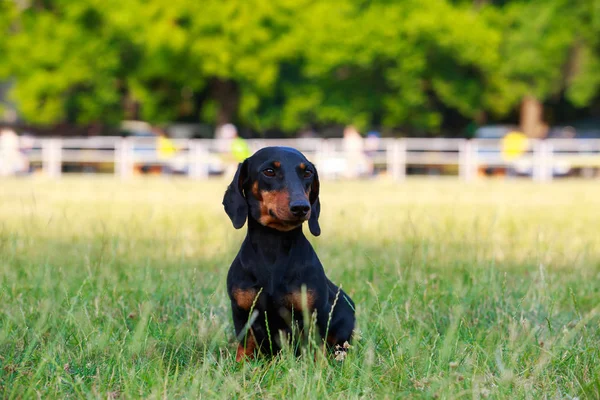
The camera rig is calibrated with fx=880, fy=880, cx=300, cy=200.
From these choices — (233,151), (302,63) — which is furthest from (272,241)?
(302,63)

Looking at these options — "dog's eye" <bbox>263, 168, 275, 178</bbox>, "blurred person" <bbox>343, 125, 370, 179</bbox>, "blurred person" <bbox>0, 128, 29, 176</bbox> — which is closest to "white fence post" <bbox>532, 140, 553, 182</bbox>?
"blurred person" <bbox>343, 125, 370, 179</bbox>

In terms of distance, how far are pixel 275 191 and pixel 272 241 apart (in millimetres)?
238

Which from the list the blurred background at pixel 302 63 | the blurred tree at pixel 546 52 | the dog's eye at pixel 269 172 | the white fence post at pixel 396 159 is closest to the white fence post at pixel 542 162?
the blurred background at pixel 302 63

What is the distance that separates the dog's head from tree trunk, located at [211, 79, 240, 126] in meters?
36.8

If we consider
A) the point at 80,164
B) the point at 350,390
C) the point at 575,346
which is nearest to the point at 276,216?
the point at 350,390

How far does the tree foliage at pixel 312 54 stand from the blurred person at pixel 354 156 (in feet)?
29.8

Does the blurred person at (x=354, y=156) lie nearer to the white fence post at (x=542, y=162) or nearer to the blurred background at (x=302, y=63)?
the blurred background at (x=302, y=63)

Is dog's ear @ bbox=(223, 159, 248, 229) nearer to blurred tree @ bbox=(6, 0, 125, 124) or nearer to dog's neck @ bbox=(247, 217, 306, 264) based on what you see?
dog's neck @ bbox=(247, 217, 306, 264)

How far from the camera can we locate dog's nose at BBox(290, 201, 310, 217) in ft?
11.8

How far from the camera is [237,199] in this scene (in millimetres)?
3926

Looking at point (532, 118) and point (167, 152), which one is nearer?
point (167, 152)

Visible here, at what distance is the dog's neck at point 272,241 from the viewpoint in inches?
150

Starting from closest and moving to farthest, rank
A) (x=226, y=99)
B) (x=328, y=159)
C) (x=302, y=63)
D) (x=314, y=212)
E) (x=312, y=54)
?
1. (x=314, y=212)
2. (x=328, y=159)
3. (x=312, y=54)
4. (x=226, y=99)
5. (x=302, y=63)

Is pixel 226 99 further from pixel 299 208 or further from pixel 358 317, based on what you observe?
pixel 299 208
